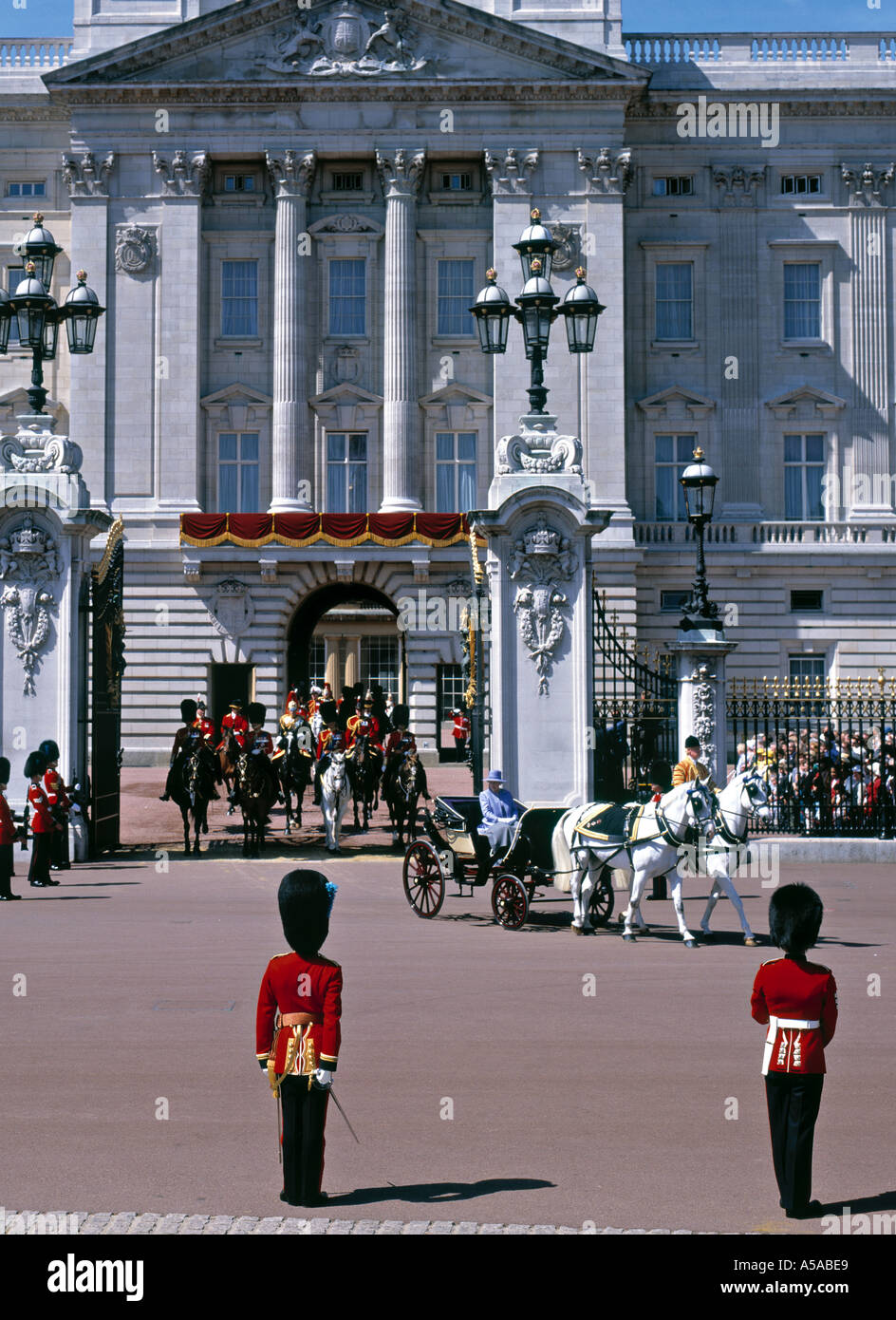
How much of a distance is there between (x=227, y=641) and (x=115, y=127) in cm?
1494

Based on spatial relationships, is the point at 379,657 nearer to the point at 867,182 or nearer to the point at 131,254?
the point at 131,254

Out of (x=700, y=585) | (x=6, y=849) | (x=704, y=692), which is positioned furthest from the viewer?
(x=700, y=585)

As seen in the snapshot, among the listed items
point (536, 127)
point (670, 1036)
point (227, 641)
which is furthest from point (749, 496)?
point (670, 1036)

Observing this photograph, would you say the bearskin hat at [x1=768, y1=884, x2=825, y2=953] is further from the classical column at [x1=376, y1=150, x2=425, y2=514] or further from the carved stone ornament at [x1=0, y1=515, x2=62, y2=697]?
the classical column at [x1=376, y1=150, x2=425, y2=514]

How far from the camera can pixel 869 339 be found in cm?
4797

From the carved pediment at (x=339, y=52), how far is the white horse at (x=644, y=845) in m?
34.5

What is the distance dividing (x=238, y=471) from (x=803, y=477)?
16487 mm

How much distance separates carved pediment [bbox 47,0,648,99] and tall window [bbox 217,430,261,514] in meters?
9.63

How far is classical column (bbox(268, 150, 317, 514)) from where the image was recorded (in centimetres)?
4616

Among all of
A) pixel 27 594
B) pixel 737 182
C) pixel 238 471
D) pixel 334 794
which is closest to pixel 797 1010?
pixel 334 794

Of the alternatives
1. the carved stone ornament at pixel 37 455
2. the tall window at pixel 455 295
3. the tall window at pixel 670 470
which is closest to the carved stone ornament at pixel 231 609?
the tall window at pixel 455 295

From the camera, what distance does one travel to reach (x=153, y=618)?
1780 inches

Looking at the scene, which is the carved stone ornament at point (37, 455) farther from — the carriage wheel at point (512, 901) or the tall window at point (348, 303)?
the tall window at point (348, 303)

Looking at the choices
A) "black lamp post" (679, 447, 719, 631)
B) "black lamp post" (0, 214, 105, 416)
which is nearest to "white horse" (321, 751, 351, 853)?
"black lamp post" (679, 447, 719, 631)
